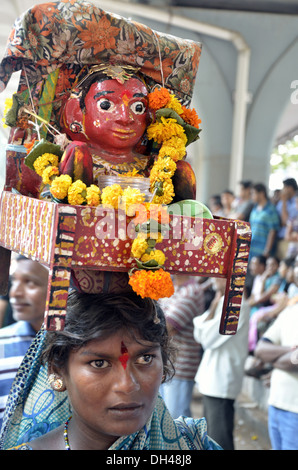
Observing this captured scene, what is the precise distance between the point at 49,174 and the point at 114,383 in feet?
2.33

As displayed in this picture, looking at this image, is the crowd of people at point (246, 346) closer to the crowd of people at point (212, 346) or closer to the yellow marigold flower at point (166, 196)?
the crowd of people at point (212, 346)

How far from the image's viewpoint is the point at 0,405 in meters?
2.37

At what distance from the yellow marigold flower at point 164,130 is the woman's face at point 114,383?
735mm

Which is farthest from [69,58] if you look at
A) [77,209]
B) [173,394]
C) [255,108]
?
[255,108]

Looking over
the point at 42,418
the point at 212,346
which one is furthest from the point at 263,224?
the point at 42,418

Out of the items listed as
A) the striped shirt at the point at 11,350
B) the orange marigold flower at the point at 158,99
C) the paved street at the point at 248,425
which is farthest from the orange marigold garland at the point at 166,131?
the paved street at the point at 248,425

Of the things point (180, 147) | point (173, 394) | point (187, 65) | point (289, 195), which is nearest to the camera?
point (180, 147)

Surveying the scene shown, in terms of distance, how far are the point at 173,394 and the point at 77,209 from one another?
3055 millimetres

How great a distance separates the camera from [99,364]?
5.59ft

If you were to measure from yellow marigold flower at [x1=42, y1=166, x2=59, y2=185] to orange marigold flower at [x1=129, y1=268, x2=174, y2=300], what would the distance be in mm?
460

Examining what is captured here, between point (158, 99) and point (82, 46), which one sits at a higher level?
point (82, 46)

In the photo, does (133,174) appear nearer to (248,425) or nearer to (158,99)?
(158,99)

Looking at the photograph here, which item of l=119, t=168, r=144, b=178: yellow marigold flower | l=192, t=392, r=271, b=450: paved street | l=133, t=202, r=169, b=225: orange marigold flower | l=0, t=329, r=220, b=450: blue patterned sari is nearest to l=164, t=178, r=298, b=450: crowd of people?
l=192, t=392, r=271, b=450: paved street
